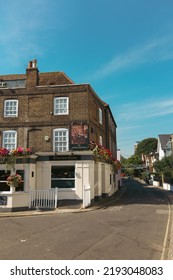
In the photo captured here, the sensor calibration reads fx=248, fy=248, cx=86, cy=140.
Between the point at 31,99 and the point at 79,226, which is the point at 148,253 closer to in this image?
the point at 79,226

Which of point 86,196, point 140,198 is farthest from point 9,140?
point 140,198

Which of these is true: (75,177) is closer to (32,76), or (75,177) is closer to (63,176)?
(63,176)

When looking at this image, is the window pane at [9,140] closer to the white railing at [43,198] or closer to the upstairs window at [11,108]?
the upstairs window at [11,108]

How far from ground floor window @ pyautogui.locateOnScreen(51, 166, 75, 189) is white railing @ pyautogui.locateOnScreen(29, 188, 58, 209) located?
5.39 feet

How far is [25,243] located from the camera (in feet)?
25.6

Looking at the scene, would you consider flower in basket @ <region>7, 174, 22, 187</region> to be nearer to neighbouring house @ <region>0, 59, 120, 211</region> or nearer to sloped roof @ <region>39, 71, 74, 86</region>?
neighbouring house @ <region>0, 59, 120, 211</region>

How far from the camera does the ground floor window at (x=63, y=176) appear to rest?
18.6 m

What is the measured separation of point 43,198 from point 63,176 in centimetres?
260

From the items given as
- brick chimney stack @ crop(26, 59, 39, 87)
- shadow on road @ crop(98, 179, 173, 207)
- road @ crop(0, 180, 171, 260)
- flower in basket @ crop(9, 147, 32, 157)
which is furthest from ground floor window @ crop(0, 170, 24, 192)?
brick chimney stack @ crop(26, 59, 39, 87)

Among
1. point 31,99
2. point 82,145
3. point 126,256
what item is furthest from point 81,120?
point 126,256

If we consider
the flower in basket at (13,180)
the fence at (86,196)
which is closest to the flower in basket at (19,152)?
the flower in basket at (13,180)

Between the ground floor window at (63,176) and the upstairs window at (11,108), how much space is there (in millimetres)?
6274

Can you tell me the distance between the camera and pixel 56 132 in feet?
67.5

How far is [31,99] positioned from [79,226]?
13566 millimetres
